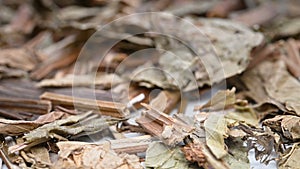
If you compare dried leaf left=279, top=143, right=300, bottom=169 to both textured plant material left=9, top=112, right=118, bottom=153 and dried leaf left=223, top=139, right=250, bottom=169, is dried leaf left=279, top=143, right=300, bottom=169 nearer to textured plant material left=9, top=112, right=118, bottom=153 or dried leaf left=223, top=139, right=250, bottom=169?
Result: dried leaf left=223, top=139, right=250, bottom=169

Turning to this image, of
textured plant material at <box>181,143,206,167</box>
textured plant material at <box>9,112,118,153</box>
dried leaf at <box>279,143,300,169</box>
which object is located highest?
textured plant material at <box>9,112,118,153</box>

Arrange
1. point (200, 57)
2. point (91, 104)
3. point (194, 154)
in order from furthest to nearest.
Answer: point (200, 57) → point (91, 104) → point (194, 154)

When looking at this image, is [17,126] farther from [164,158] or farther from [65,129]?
[164,158]

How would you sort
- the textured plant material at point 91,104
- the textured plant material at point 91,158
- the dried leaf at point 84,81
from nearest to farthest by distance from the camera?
the textured plant material at point 91,158
the textured plant material at point 91,104
the dried leaf at point 84,81

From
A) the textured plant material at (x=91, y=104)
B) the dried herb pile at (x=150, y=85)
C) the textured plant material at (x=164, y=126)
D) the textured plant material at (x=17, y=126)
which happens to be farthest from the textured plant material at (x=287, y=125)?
the textured plant material at (x=17, y=126)

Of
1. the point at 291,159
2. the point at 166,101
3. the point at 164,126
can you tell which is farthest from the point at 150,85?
the point at 291,159

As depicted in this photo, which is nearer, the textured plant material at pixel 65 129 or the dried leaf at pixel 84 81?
the textured plant material at pixel 65 129

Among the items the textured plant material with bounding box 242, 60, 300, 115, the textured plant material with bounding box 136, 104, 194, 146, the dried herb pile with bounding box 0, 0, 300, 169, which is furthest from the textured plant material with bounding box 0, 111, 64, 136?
the textured plant material with bounding box 242, 60, 300, 115

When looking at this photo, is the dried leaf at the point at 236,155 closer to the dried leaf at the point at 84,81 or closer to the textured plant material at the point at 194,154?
the textured plant material at the point at 194,154

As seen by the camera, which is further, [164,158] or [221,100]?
[221,100]
